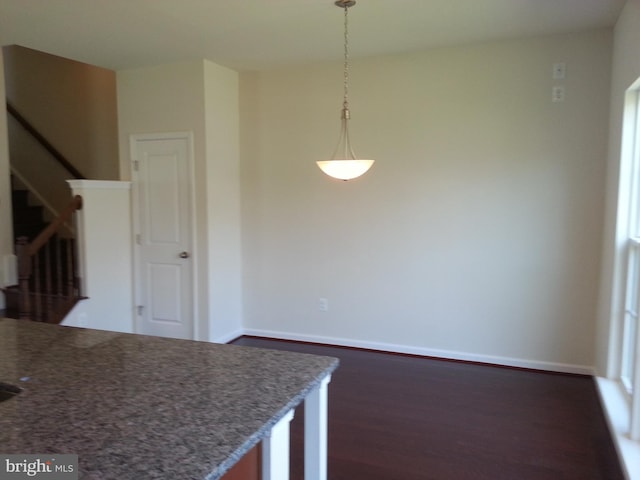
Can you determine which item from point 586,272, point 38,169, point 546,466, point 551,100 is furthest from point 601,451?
point 38,169

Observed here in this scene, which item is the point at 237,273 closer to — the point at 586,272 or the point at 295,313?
the point at 295,313

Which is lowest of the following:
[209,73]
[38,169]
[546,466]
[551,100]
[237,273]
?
[546,466]

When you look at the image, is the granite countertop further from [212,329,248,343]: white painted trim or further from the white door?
[212,329,248,343]: white painted trim

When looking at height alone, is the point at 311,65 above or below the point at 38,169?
above

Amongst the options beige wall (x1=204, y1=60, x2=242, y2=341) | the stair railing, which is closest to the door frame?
beige wall (x1=204, y1=60, x2=242, y2=341)

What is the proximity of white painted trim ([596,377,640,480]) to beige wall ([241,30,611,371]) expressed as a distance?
0.66 m

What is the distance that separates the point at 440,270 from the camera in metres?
4.27

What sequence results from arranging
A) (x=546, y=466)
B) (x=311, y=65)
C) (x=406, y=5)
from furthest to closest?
(x=311, y=65) < (x=406, y=5) < (x=546, y=466)

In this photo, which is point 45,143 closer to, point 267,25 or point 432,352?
point 267,25

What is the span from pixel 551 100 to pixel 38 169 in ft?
18.5

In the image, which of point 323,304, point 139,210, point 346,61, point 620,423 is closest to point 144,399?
point 620,423

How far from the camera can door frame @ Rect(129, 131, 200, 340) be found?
14.7 ft

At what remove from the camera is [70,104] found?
5.67 m

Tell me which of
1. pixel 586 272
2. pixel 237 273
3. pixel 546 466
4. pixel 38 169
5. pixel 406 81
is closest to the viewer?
pixel 546 466
